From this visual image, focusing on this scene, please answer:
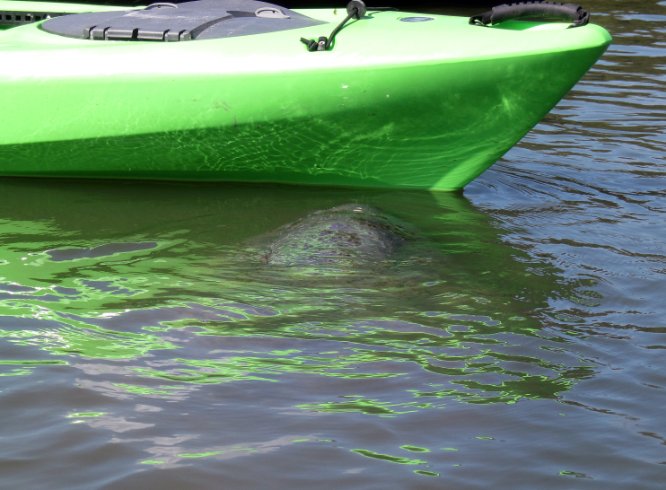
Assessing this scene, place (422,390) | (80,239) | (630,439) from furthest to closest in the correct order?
(80,239) → (422,390) → (630,439)

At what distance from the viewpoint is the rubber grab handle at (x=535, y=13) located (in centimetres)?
470

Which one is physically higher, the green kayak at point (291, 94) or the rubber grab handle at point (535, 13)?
the rubber grab handle at point (535, 13)

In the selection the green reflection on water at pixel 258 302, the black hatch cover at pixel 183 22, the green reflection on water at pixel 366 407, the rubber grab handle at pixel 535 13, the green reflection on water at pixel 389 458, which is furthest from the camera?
the black hatch cover at pixel 183 22

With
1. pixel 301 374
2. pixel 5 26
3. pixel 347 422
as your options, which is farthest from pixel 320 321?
pixel 5 26

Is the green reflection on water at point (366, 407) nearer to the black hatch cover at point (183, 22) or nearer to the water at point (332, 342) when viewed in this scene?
the water at point (332, 342)

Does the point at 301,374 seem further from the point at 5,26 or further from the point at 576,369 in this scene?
the point at 5,26

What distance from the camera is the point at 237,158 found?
16.2ft

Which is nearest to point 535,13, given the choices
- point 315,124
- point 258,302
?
point 315,124

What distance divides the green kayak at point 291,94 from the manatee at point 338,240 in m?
0.51

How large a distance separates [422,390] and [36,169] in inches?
109

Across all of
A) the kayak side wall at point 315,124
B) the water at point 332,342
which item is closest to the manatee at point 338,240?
the water at point 332,342

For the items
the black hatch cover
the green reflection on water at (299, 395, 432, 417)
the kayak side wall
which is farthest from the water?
the black hatch cover

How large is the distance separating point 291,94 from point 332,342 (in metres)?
1.71

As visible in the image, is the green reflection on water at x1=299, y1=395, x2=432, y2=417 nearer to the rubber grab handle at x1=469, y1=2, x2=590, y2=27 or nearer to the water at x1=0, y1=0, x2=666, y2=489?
the water at x1=0, y1=0, x2=666, y2=489
